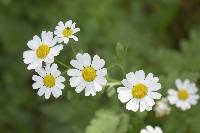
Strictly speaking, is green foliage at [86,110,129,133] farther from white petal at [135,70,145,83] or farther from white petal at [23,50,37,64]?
white petal at [23,50,37,64]

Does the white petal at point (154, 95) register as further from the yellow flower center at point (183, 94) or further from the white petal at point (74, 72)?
the yellow flower center at point (183, 94)

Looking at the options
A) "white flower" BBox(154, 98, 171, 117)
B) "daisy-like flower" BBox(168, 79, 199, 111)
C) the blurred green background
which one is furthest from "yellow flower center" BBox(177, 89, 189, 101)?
the blurred green background

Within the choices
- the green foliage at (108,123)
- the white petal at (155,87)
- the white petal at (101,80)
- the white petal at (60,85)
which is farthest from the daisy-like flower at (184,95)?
the white petal at (60,85)

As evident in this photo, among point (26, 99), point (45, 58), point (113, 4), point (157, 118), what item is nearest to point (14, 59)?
point (26, 99)

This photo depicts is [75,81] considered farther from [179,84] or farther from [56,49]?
[179,84]

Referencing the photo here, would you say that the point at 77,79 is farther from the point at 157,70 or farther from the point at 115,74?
the point at 157,70

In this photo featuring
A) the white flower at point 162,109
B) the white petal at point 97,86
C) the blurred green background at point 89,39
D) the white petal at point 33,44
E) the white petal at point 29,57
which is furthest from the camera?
the blurred green background at point 89,39
